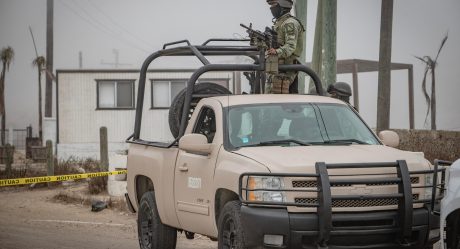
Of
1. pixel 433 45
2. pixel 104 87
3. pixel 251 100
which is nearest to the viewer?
pixel 251 100

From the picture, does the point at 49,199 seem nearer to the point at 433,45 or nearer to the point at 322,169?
the point at 322,169

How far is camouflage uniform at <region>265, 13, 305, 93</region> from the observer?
36.6 feet

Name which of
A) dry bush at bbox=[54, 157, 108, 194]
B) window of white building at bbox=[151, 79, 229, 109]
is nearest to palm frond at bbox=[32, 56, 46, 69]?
window of white building at bbox=[151, 79, 229, 109]

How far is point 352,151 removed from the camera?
28.7 ft

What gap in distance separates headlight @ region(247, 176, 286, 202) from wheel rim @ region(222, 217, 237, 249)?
1.35 feet

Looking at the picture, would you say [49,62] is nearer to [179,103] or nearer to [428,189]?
[179,103]

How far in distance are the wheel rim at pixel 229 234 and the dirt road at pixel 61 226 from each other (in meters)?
3.95

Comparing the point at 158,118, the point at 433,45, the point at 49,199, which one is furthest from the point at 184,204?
the point at 433,45

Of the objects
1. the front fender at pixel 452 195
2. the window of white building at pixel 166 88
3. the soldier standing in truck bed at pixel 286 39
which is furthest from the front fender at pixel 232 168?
the window of white building at pixel 166 88

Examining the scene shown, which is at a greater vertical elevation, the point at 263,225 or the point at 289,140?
the point at 289,140

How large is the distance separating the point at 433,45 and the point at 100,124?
20004 millimetres

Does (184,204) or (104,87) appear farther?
(104,87)

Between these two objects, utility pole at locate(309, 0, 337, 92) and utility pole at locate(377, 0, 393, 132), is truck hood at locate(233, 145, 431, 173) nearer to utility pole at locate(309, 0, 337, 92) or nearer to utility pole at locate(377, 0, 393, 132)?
utility pole at locate(309, 0, 337, 92)

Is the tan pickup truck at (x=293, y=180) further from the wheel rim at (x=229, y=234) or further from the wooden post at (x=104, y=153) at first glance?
the wooden post at (x=104, y=153)
